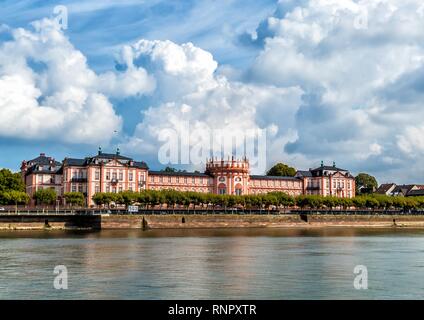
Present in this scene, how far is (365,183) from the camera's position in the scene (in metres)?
170

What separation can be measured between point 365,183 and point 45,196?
317 feet

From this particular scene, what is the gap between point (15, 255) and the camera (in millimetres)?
40156

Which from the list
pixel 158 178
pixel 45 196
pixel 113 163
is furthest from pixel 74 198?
pixel 158 178

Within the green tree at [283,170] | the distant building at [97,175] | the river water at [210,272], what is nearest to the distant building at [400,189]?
the green tree at [283,170]

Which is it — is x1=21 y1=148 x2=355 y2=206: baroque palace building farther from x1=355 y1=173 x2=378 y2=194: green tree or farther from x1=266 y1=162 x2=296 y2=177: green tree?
x1=355 y1=173 x2=378 y2=194: green tree

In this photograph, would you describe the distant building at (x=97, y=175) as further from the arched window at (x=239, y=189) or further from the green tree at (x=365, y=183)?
the green tree at (x=365, y=183)

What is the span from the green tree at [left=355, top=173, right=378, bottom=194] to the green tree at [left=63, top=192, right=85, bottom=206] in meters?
89.3

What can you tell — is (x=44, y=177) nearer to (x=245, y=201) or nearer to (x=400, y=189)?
(x=245, y=201)

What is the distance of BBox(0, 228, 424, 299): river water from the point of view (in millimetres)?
24812

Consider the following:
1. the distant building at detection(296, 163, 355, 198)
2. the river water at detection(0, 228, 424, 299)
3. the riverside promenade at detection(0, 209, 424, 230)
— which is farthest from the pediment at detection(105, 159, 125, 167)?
the river water at detection(0, 228, 424, 299)

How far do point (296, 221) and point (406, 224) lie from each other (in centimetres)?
1998

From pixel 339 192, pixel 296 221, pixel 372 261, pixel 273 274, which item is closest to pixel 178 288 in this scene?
pixel 273 274
